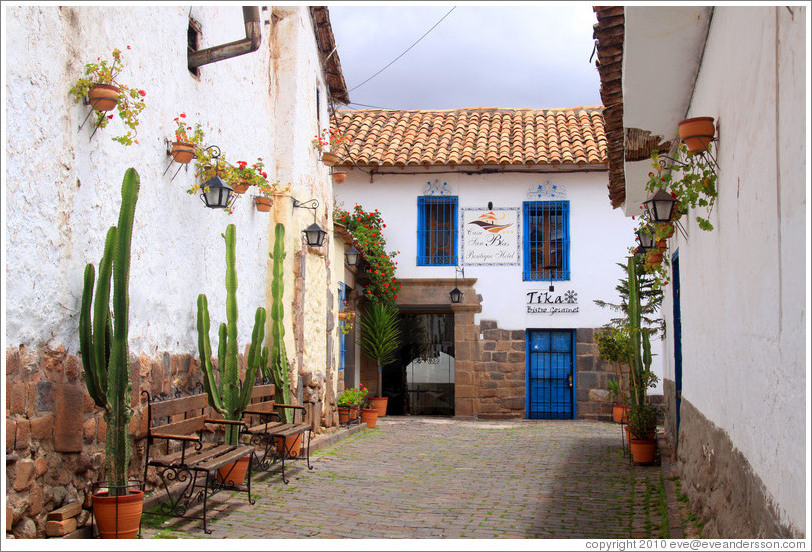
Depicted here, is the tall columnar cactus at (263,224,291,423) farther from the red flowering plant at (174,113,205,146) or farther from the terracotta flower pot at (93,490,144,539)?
the terracotta flower pot at (93,490,144,539)

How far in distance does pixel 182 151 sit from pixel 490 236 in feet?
32.6

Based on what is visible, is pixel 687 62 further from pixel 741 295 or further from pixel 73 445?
pixel 73 445

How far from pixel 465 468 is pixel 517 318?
708cm

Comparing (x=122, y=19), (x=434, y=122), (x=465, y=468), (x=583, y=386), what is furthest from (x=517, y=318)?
(x=122, y=19)

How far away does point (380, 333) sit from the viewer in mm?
14789

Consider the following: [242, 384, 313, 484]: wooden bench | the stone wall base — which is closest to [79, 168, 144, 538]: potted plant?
[242, 384, 313, 484]: wooden bench

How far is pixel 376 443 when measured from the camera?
1087 centimetres

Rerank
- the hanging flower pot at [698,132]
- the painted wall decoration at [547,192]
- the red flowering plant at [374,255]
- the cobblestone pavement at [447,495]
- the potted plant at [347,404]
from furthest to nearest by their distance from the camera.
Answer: the painted wall decoration at [547,192] < the red flowering plant at [374,255] < the potted plant at [347,404] < the cobblestone pavement at [447,495] < the hanging flower pot at [698,132]

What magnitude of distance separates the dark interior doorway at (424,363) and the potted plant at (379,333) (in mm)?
2175

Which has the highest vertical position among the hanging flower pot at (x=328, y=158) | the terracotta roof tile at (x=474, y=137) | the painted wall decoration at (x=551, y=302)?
the terracotta roof tile at (x=474, y=137)

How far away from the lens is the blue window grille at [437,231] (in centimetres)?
1575

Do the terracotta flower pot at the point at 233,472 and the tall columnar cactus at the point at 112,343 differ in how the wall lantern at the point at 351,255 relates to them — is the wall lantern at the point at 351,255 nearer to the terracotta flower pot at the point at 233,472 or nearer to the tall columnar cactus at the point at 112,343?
the terracotta flower pot at the point at 233,472

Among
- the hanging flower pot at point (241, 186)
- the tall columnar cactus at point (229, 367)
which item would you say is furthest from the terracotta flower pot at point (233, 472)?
the hanging flower pot at point (241, 186)

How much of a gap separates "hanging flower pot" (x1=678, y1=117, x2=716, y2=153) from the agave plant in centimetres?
1029
